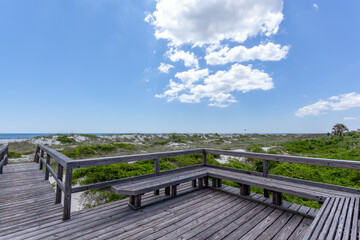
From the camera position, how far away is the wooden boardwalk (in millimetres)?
2467

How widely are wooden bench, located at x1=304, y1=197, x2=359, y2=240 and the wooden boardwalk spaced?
601mm

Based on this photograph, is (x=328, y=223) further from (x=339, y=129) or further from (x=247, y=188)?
(x=339, y=129)

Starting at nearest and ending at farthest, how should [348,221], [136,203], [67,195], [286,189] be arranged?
[348,221] → [67,195] → [286,189] → [136,203]

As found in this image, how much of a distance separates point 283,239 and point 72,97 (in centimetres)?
3242

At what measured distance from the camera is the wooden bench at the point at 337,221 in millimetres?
1571

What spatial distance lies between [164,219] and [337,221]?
2388 millimetres

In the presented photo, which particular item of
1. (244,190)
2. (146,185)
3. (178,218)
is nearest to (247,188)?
(244,190)

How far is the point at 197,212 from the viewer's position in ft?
10.5

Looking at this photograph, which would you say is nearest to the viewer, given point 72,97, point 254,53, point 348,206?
point 348,206

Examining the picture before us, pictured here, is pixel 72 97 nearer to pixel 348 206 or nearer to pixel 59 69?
pixel 59 69

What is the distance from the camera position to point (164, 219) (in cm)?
292

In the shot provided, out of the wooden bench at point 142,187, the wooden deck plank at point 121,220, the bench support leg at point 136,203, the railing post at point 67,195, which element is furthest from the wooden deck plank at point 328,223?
the railing post at point 67,195

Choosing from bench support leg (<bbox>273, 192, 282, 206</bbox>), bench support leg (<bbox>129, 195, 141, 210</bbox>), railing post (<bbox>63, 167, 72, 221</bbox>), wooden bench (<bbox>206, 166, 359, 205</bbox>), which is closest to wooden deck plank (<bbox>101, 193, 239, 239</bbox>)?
wooden bench (<bbox>206, 166, 359, 205</bbox>)

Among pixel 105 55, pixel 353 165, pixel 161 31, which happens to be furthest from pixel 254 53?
pixel 105 55
